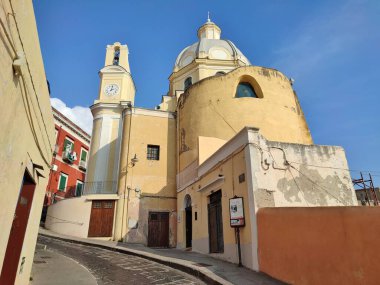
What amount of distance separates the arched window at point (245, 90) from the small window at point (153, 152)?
20.3ft

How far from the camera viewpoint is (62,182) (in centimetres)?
2569

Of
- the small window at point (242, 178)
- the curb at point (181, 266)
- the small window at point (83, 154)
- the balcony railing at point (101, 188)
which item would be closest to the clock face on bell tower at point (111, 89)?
the balcony railing at point (101, 188)

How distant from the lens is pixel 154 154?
62.5 feet

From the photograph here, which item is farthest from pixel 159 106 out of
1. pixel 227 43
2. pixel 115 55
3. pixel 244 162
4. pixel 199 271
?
Result: pixel 199 271

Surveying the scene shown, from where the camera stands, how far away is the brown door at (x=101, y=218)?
16672 mm

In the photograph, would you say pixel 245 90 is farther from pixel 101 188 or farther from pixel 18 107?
pixel 18 107

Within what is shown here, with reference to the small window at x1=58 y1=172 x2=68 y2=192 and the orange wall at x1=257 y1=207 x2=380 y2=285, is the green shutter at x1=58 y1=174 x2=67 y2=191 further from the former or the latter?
the orange wall at x1=257 y1=207 x2=380 y2=285

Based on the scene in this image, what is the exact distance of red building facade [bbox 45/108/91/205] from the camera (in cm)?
2454

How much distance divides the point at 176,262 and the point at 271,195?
372 cm

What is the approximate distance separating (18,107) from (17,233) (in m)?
2.82

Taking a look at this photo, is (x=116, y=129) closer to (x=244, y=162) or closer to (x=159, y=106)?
(x=159, y=106)

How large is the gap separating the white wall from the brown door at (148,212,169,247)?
3.65 metres

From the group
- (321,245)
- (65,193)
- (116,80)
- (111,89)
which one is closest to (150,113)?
(111,89)

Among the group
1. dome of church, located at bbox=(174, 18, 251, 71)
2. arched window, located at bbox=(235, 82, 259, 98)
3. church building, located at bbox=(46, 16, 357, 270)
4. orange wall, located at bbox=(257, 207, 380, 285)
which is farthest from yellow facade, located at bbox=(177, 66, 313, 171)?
orange wall, located at bbox=(257, 207, 380, 285)
